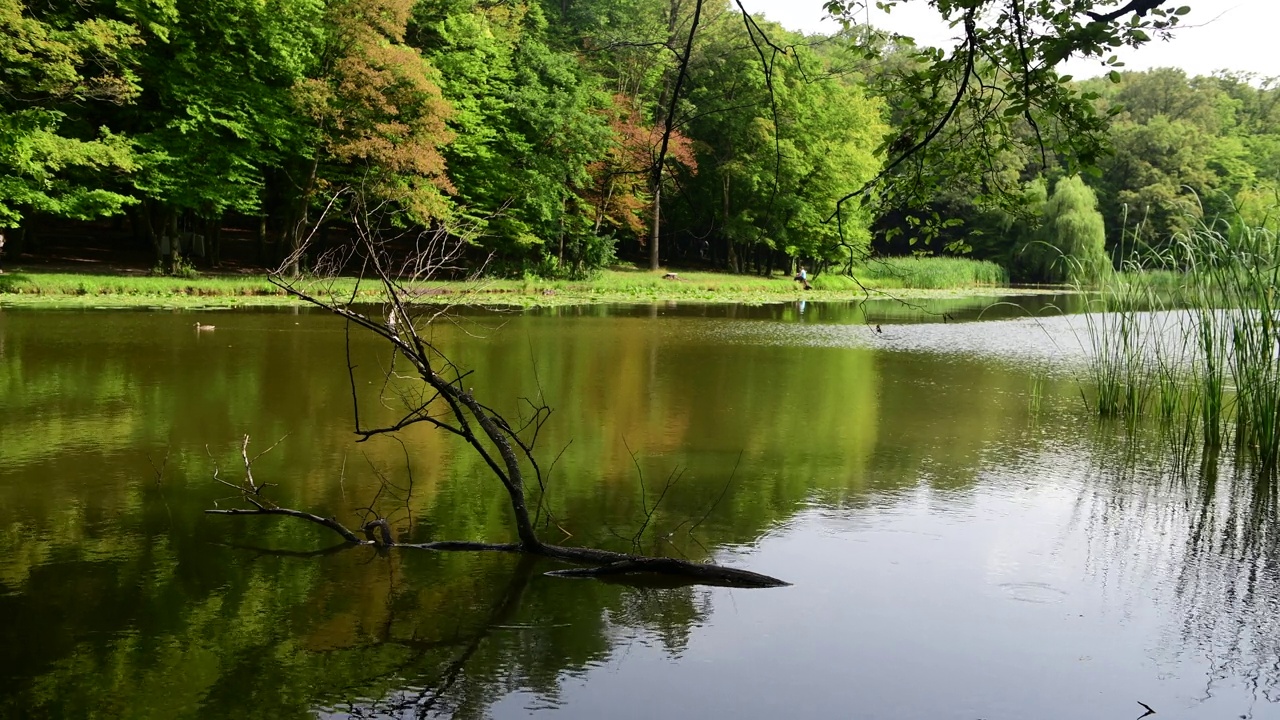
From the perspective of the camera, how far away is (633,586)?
15.3 ft

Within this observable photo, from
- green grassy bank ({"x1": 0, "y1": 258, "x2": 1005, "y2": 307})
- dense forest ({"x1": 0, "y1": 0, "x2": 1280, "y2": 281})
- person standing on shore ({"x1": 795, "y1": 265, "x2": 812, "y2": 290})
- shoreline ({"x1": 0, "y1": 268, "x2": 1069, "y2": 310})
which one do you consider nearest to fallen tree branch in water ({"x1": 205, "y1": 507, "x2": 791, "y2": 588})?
green grassy bank ({"x1": 0, "y1": 258, "x2": 1005, "y2": 307})

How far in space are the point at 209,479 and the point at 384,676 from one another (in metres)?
3.10

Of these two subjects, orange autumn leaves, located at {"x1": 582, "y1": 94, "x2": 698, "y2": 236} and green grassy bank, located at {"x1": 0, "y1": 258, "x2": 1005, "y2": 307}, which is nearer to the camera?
green grassy bank, located at {"x1": 0, "y1": 258, "x2": 1005, "y2": 307}

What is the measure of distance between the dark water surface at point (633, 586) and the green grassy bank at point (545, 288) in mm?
1645

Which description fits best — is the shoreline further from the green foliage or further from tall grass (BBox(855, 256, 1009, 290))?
the green foliage

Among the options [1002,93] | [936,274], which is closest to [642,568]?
[1002,93]

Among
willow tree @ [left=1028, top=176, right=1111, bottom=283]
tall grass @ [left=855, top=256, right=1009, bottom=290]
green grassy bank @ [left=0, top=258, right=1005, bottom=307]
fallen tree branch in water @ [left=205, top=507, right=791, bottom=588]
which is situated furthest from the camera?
willow tree @ [left=1028, top=176, right=1111, bottom=283]

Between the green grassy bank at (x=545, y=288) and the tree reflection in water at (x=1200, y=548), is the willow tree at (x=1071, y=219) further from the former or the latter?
the tree reflection in water at (x=1200, y=548)

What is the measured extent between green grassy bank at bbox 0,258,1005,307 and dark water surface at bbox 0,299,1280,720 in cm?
164

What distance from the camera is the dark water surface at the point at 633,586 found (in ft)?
12.1

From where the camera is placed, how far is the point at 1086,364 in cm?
1353

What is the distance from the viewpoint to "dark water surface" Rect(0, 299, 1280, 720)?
12.1 feet

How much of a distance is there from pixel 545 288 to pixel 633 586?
20346mm

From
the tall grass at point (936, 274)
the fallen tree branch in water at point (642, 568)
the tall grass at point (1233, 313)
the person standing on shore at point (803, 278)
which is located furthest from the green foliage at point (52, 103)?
the tall grass at point (936, 274)
